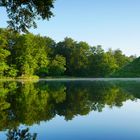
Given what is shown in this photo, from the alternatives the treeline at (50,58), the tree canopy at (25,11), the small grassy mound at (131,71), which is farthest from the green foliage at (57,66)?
the tree canopy at (25,11)

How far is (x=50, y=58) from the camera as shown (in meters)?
119

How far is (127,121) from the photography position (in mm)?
17875

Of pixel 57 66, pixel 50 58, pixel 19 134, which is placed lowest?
pixel 19 134

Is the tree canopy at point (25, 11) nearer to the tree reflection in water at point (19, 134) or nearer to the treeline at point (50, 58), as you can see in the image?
the tree reflection in water at point (19, 134)

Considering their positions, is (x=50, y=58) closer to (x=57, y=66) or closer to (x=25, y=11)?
(x=57, y=66)

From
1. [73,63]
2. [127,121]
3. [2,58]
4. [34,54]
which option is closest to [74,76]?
[73,63]

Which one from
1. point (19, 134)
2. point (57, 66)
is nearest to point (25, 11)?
point (19, 134)

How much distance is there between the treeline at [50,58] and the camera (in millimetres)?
96750

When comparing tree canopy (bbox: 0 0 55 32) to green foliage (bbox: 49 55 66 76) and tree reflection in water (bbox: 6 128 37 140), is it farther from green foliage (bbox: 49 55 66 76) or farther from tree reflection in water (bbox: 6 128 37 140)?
green foliage (bbox: 49 55 66 76)

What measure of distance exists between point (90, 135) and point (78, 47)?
115037 millimetres

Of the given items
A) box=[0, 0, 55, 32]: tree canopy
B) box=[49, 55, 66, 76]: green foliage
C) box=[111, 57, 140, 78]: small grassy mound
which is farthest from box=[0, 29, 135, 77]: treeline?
box=[0, 0, 55, 32]: tree canopy

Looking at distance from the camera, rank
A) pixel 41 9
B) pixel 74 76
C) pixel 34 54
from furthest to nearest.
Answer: pixel 74 76 → pixel 34 54 → pixel 41 9

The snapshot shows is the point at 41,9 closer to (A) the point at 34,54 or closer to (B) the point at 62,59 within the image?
(A) the point at 34,54

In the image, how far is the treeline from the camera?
96750 millimetres
